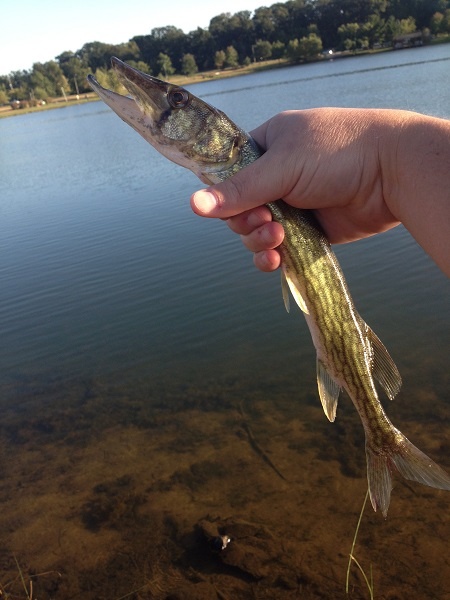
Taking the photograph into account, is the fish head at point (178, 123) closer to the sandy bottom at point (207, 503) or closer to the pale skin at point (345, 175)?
the pale skin at point (345, 175)

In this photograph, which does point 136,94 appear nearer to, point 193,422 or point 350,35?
point 193,422

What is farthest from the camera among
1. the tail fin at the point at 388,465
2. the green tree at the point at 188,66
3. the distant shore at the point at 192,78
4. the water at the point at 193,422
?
the green tree at the point at 188,66

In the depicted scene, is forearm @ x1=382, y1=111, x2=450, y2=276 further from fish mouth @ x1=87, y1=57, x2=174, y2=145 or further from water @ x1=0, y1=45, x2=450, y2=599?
water @ x1=0, y1=45, x2=450, y2=599

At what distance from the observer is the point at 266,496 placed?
567 centimetres

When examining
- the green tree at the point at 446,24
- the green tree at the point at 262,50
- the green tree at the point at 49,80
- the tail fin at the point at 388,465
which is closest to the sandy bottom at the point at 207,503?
the tail fin at the point at 388,465

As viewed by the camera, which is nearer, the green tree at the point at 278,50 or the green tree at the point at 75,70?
the green tree at the point at 75,70

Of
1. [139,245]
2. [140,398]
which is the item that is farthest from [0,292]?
[140,398]

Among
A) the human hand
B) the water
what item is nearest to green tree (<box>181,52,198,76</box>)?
the water

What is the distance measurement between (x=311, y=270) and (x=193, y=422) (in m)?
4.34

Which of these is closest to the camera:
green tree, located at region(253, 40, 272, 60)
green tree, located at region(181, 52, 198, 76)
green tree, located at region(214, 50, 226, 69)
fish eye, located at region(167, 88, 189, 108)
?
fish eye, located at region(167, 88, 189, 108)

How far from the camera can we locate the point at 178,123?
312 centimetres

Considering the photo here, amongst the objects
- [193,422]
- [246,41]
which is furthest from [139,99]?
[246,41]

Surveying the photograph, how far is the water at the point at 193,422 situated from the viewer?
498 cm

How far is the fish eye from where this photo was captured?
3109 mm
